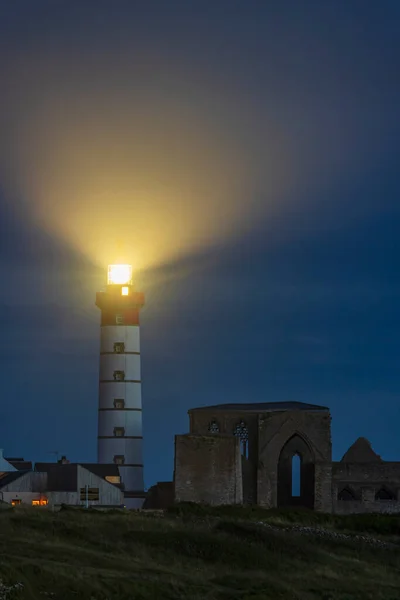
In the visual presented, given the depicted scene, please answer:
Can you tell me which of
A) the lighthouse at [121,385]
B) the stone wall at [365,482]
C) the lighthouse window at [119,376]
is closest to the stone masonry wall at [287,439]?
the stone wall at [365,482]

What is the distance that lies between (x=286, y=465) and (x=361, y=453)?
5.62 metres

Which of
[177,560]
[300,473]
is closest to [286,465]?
[300,473]

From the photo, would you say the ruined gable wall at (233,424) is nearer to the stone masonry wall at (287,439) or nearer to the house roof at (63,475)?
the stone masonry wall at (287,439)

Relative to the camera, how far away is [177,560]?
88.7ft

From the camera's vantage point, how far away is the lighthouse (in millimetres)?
54531

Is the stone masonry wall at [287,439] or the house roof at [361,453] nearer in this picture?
the stone masonry wall at [287,439]

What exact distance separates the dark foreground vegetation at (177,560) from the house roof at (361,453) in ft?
71.9

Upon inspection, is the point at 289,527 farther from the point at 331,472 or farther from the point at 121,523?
the point at 331,472

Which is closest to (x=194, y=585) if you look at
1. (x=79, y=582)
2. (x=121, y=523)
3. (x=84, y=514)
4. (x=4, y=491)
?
(x=79, y=582)

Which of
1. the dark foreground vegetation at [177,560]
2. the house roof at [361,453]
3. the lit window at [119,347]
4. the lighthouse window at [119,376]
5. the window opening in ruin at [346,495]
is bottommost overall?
the dark foreground vegetation at [177,560]

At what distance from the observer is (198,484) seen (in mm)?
46375

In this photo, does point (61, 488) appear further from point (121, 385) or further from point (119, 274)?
point (119, 274)

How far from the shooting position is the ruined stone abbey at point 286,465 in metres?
49.0

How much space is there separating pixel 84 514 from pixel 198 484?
13.0 m
